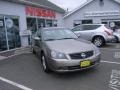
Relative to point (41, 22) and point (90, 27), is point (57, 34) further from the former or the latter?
point (41, 22)

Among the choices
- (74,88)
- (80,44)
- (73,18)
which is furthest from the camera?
(73,18)

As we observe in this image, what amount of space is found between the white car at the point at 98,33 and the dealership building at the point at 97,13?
33.7 ft

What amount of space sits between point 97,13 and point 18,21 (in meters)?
12.5

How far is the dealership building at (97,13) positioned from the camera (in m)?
23.2

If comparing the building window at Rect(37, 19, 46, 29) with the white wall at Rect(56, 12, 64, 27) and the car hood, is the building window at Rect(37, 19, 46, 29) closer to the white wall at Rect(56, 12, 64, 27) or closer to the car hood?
the white wall at Rect(56, 12, 64, 27)

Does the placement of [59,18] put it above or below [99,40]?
above

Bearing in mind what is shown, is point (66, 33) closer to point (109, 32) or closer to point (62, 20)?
point (109, 32)

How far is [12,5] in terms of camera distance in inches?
522

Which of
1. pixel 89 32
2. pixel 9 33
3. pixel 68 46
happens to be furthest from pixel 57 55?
pixel 9 33

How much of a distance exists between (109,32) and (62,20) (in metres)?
12.4

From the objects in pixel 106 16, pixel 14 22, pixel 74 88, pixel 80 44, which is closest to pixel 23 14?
pixel 14 22

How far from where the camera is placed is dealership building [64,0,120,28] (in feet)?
76.2

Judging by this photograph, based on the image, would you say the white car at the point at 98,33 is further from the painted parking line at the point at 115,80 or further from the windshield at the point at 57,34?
the painted parking line at the point at 115,80

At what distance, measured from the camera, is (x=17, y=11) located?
542 inches
